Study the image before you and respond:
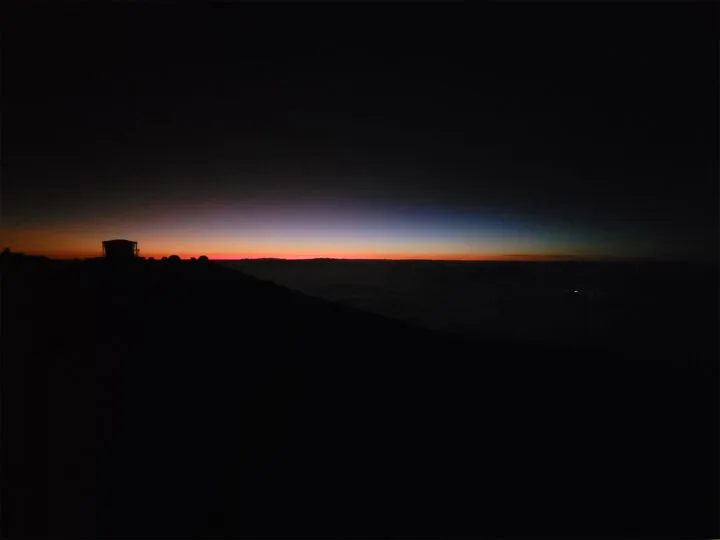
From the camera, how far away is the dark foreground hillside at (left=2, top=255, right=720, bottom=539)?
16.3 feet

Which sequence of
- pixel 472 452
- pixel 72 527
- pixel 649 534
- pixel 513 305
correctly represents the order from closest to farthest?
pixel 72 527 < pixel 649 534 < pixel 472 452 < pixel 513 305

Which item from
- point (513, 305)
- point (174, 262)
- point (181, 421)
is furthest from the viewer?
point (513, 305)

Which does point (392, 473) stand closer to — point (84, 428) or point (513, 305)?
point (84, 428)

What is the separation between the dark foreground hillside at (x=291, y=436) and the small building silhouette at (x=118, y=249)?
343cm

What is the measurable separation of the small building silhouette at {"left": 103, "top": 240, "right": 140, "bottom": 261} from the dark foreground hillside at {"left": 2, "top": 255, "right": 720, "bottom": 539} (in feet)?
11.3

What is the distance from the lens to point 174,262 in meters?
14.6

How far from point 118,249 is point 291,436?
39.5 ft

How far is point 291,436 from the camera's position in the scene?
20.8 ft

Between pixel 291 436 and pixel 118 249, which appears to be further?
pixel 118 249

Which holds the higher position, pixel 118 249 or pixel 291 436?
pixel 118 249

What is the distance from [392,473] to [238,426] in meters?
2.47

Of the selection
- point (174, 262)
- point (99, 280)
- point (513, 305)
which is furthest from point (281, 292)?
point (513, 305)

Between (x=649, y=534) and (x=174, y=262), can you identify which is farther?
(x=174, y=262)

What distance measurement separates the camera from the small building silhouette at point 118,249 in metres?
14.6
